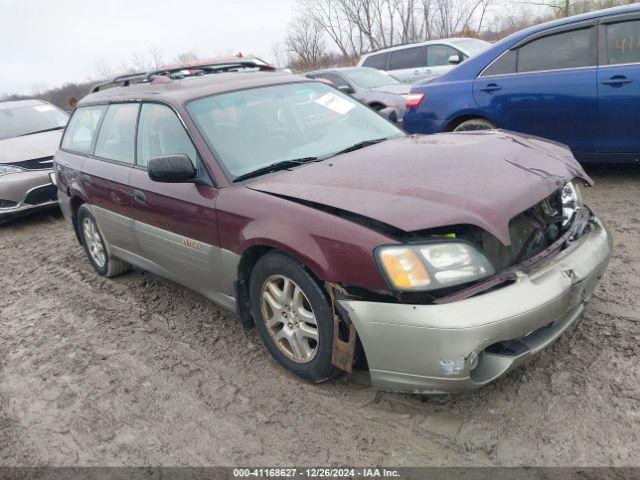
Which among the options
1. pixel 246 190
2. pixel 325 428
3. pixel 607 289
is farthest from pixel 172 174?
pixel 607 289

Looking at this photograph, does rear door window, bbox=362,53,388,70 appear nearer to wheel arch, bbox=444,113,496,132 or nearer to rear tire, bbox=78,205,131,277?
wheel arch, bbox=444,113,496,132

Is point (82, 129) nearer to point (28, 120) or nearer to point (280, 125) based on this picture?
point (280, 125)

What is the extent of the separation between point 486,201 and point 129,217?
261 centimetres

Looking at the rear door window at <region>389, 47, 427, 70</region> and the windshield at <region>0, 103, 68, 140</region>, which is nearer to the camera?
the windshield at <region>0, 103, 68, 140</region>

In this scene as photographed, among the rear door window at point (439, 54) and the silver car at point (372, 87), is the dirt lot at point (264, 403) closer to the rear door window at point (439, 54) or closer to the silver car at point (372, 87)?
the silver car at point (372, 87)

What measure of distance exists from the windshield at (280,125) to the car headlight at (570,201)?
1195 mm

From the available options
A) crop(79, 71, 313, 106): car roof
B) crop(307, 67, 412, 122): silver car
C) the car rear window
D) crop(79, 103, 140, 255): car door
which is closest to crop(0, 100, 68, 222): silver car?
crop(79, 103, 140, 255): car door

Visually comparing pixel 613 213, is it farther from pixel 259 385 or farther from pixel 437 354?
pixel 259 385

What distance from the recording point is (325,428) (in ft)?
8.18

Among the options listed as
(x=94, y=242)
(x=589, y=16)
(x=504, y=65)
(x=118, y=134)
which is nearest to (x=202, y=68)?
(x=118, y=134)

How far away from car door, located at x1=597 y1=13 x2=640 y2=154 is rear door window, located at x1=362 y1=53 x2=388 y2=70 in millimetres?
9346

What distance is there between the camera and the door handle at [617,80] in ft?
15.0

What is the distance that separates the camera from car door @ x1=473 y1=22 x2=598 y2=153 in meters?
4.84

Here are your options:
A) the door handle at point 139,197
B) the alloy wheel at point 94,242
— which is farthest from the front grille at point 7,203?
the door handle at point 139,197
